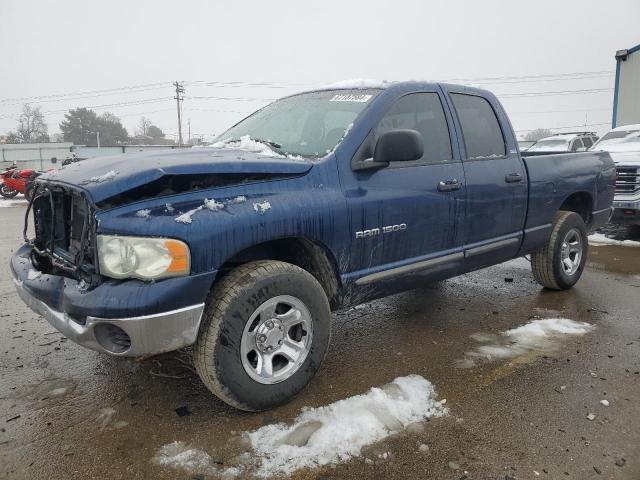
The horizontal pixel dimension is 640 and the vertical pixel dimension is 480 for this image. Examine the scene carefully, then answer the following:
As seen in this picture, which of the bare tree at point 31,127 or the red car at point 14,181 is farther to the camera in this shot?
the bare tree at point 31,127

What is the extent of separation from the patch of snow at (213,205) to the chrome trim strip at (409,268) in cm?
105

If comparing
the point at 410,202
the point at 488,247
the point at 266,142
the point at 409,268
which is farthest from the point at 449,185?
the point at 266,142

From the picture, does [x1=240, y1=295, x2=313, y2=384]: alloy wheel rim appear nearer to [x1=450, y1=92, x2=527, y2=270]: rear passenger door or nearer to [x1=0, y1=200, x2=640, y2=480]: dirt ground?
[x1=0, y1=200, x2=640, y2=480]: dirt ground

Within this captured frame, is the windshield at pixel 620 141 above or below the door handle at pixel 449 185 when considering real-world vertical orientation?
above

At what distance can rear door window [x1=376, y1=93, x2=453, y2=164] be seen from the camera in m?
3.39

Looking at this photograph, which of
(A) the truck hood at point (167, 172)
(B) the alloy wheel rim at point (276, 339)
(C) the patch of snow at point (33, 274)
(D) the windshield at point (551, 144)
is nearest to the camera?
(A) the truck hood at point (167, 172)

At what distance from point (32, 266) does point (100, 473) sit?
1364mm

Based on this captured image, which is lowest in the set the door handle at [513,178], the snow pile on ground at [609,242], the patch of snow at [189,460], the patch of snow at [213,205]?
the patch of snow at [189,460]

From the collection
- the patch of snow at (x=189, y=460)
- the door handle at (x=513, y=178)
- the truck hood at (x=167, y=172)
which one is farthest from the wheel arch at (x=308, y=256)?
the door handle at (x=513, y=178)

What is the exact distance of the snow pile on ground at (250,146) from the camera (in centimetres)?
307

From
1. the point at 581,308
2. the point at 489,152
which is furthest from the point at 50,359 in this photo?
the point at 581,308

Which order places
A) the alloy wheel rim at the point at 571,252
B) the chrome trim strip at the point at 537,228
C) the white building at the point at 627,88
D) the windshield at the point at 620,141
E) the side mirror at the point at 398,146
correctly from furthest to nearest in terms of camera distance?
1. the white building at the point at 627,88
2. the windshield at the point at 620,141
3. the alloy wheel rim at the point at 571,252
4. the chrome trim strip at the point at 537,228
5. the side mirror at the point at 398,146

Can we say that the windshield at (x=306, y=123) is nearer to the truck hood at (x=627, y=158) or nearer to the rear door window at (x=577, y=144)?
the truck hood at (x=627, y=158)

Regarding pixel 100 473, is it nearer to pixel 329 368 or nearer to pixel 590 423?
pixel 329 368
